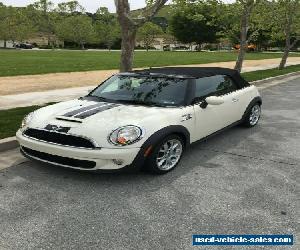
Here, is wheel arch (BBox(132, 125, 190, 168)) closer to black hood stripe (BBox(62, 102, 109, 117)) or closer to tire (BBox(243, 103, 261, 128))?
black hood stripe (BBox(62, 102, 109, 117))

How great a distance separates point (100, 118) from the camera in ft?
15.6

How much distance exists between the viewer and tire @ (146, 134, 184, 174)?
15.6ft

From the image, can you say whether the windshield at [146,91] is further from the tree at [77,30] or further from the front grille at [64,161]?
the tree at [77,30]

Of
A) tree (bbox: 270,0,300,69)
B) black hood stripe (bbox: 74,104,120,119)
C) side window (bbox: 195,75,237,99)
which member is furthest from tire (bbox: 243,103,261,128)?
tree (bbox: 270,0,300,69)

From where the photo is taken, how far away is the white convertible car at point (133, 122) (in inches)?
177

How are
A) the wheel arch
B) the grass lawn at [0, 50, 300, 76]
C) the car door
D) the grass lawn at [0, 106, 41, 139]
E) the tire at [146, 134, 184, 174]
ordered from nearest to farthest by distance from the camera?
1. the wheel arch
2. the tire at [146, 134, 184, 174]
3. the car door
4. the grass lawn at [0, 106, 41, 139]
5. the grass lawn at [0, 50, 300, 76]

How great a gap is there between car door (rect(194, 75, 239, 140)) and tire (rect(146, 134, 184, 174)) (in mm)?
496

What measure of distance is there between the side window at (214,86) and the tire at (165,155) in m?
0.93

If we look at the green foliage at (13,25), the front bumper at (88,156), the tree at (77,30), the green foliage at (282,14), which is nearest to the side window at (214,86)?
the front bumper at (88,156)

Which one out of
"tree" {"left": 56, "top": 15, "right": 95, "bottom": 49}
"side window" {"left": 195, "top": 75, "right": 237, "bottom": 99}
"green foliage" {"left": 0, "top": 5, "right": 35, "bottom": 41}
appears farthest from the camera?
"tree" {"left": 56, "top": 15, "right": 95, "bottom": 49}

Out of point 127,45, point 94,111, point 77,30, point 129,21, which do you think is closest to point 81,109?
point 94,111

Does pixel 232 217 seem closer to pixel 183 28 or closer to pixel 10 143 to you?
pixel 10 143

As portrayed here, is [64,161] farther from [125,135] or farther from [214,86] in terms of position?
[214,86]

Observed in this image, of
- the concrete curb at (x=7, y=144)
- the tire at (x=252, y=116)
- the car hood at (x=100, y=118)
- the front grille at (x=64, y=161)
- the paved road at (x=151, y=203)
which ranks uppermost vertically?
the car hood at (x=100, y=118)
